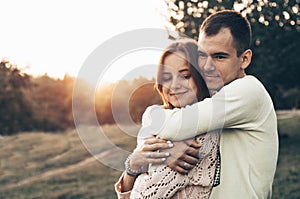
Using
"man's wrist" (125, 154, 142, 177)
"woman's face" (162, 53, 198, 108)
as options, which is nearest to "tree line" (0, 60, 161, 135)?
"man's wrist" (125, 154, 142, 177)

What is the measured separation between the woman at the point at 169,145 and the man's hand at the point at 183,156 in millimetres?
21

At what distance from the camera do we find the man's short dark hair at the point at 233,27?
2.63m

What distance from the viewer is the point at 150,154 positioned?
246 cm

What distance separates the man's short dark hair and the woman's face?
23 cm

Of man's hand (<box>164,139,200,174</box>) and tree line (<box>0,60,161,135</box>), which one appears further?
tree line (<box>0,60,161,135</box>)

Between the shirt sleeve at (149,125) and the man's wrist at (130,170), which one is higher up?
the shirt sleeve at (149,125)

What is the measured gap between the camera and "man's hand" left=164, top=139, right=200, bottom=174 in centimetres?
240

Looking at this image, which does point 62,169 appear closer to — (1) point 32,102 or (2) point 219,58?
(1) point 32,102

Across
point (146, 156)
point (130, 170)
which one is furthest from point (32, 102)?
point (146, 156)

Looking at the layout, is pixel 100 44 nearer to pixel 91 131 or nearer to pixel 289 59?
pixel 91 131

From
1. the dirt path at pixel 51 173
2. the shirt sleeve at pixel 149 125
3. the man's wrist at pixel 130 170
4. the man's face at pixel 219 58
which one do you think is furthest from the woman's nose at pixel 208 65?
the dirt path at pixel 51 173

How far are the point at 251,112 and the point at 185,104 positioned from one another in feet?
0.87

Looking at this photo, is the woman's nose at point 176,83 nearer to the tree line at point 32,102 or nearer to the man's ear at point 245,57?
the man's ear at point 245,57

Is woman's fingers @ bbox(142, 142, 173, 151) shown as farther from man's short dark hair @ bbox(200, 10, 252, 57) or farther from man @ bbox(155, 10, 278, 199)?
man's short dark hair @ bbox(200, 10, 252, 57)
